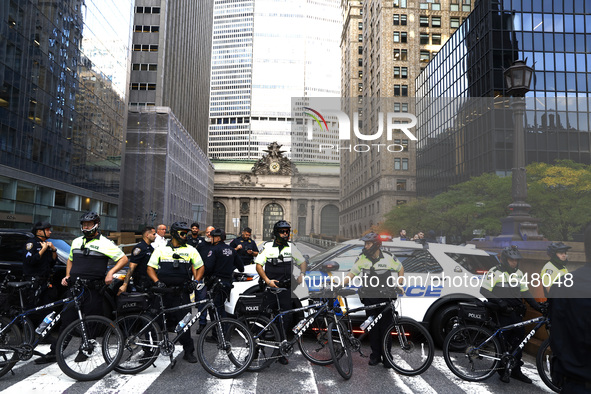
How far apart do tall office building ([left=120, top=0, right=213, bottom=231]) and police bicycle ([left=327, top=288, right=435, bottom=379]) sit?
22.1m

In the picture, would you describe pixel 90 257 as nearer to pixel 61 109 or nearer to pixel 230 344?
pixel 230 344

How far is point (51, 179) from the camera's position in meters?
29.3

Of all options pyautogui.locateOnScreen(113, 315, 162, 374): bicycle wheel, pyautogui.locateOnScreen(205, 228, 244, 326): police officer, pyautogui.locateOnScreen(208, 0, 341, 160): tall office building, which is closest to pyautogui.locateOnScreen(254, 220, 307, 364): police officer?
pyautogui.locateOnScreen(205, 228, 244, 326): police officer

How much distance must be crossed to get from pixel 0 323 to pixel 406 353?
208 inches

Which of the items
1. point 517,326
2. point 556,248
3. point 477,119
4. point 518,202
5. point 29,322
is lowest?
point 29,322

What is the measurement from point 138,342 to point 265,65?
17018 cm

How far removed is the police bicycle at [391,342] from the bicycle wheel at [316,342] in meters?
0.26

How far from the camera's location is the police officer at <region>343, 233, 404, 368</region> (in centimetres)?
614

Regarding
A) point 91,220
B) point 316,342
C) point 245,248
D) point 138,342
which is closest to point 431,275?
point 316,342

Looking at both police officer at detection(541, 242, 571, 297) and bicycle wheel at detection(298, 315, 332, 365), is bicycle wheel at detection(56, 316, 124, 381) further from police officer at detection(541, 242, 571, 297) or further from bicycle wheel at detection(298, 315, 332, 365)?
police officer at detection(541, 242, 571, 297)

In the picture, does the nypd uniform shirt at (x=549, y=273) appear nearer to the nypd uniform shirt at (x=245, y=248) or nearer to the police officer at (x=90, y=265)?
the police officer at (x=90, y=265)

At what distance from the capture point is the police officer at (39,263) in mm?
6652

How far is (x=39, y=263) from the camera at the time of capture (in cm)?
685

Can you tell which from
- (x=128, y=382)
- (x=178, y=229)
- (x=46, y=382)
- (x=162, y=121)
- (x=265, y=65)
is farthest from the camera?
(x=265, y=65)
